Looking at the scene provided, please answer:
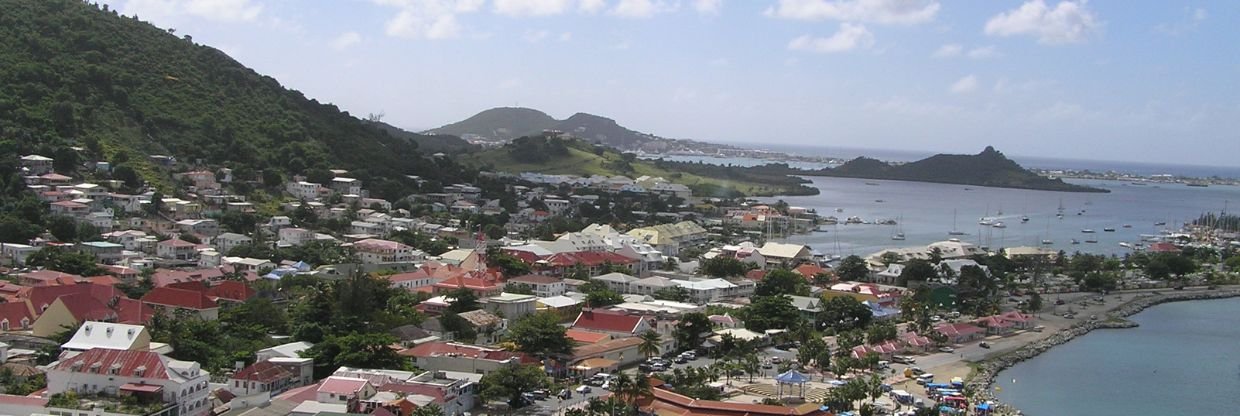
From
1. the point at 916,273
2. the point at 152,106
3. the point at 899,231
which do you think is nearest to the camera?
the point at 916,273

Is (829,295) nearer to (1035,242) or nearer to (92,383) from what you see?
(92,383)

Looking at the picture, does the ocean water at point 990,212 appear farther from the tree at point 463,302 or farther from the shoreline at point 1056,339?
the tree at point 463,302

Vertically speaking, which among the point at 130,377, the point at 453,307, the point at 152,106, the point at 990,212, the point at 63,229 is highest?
the point at 152,106

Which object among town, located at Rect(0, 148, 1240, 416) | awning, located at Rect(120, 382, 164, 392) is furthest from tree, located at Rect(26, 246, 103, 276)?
awning, located at Rect(120, 382, 164, 392)

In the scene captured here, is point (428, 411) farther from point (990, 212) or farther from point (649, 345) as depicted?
point (990, 212)

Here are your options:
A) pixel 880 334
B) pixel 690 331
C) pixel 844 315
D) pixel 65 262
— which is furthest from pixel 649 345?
pixel 65 262

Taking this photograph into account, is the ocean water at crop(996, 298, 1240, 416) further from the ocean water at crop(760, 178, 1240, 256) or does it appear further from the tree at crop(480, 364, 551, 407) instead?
the ocean water at crop(760, 178, 1240, 256)
